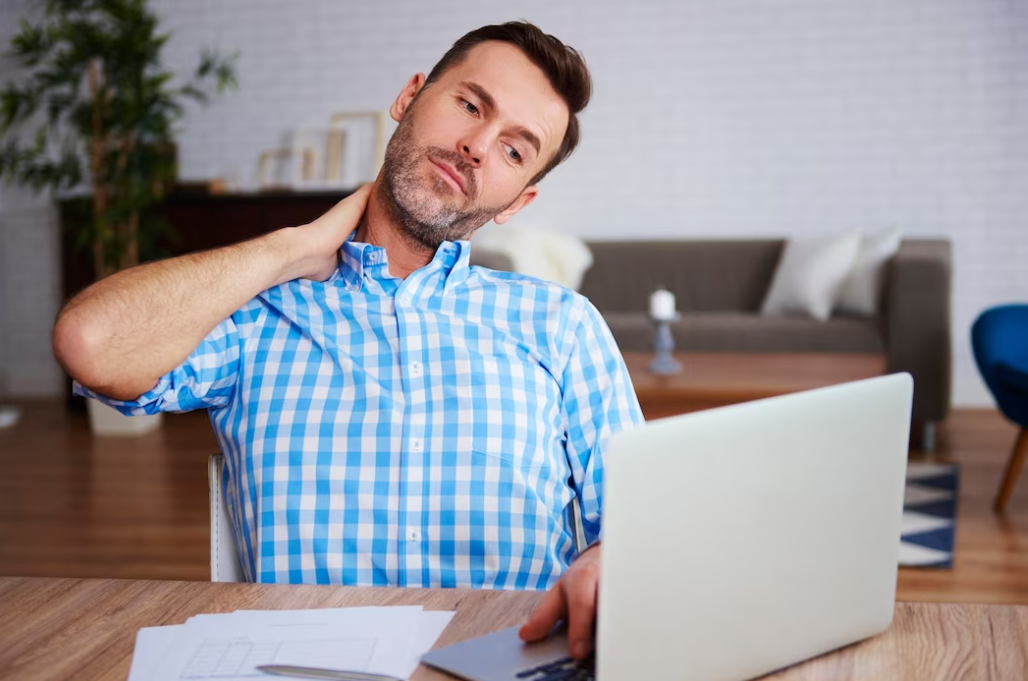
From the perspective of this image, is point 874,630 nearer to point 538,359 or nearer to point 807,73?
point 538,359

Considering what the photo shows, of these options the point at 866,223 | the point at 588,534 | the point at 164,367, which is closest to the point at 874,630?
the point at 588,534

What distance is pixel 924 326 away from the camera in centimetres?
418

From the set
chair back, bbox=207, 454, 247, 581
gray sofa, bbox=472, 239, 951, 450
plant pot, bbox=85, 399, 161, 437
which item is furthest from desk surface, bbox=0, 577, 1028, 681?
plant pot, bbox=85, 399, 161, 437

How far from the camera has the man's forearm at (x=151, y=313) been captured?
1.07 metres

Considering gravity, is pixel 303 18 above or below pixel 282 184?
above

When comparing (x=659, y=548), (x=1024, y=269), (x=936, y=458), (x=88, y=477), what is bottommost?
(x=88, y=477)

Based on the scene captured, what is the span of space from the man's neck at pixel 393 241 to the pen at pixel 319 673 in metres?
0.72

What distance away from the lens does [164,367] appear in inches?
44.7

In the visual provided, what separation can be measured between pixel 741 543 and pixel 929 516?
281 centimetres

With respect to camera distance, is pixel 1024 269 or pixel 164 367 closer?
pixel 164 367

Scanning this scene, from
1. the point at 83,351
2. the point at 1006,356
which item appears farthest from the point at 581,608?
the point at 1006,356

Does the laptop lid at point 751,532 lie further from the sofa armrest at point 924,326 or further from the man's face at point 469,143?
the sofa armrest at point 924,326

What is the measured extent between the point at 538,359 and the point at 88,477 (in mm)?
3178

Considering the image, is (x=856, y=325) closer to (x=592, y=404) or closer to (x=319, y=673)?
(x=592, y=404)
